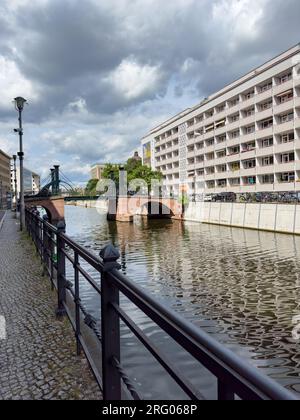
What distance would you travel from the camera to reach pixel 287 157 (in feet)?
154

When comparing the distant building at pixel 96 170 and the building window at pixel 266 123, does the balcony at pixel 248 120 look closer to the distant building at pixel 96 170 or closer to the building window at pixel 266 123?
the building window at pixel 266 123

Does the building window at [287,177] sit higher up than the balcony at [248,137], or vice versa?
the balcony at [248,137]

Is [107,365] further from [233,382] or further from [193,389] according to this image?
[233,382]

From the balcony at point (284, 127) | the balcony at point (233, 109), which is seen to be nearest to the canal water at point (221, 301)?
the balcony at point (284, 127)

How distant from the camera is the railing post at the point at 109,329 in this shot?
2.80 m

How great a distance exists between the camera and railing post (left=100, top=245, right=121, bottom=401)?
2.80 m

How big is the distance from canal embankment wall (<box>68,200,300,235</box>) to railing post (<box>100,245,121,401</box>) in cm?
3218

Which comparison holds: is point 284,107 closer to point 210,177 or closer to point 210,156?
point 210,177

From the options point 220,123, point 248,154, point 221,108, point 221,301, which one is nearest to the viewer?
point 221,301

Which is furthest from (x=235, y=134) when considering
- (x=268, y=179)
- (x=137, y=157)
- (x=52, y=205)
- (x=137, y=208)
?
(x=137, y=157)

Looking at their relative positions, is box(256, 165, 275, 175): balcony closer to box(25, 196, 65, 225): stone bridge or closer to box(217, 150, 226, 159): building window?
box(217, 150, 226, 159): building window

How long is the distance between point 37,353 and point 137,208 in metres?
56.2

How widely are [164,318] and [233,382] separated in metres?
0.54

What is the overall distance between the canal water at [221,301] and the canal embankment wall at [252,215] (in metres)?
4.86
